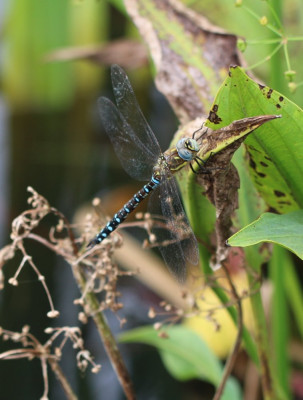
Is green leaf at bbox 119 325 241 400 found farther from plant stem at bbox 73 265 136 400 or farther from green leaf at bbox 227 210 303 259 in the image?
green leaf at bbox 227 210 303 259

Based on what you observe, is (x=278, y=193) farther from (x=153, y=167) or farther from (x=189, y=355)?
(x=189, y=355)

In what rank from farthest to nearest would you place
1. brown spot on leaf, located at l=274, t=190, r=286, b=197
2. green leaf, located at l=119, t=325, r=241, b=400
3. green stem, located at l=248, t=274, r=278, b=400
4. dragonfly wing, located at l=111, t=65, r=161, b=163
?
green leaf, located at l=119, t=325, r=241, b=400, dragonfly wing, located at l=111, t=65, r=161, b=163, green stem, located at l=248, t=274, r=278, b=400, brown spot on leaf, located at l=274, t=190, r=286, b=197

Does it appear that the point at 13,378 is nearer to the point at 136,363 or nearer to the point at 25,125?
the point at 136,363

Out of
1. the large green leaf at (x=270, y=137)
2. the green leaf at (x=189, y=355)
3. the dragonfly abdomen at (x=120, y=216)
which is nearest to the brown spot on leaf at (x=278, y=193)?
the large green leaf at (x=270, y=137)

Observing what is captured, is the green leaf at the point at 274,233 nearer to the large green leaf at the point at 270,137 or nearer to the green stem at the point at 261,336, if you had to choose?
the large green leaf at the point at 270,137

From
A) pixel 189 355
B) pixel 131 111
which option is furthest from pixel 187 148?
pixel 189 355

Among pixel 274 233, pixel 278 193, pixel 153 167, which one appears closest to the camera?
pixel 274 233

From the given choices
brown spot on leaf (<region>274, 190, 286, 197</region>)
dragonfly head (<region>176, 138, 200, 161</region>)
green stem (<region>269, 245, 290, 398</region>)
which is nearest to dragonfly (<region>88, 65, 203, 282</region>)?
dragonfly head (<region>176, 138, 200, 161</region>)

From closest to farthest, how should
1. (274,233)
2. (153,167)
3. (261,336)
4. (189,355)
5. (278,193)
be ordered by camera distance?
(274,233) < (278,193) < (261,336) < (153,167) < (189,355)
